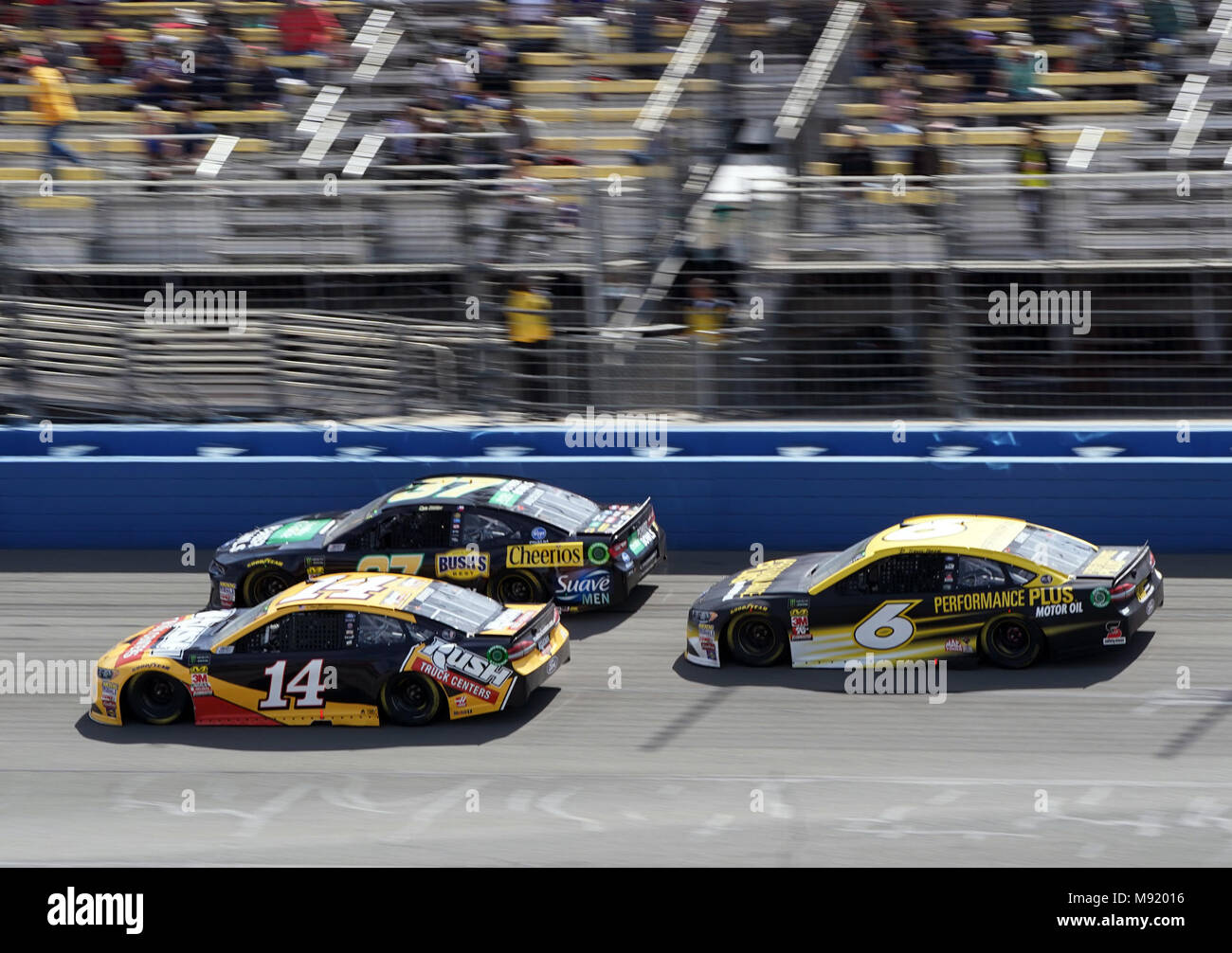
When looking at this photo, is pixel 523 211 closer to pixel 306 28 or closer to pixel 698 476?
pixel 698 476

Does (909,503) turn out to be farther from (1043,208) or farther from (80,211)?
(80,211)

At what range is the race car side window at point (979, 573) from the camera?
37.4 ft

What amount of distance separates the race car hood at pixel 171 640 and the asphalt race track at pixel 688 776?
50 cm

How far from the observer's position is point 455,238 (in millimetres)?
16766

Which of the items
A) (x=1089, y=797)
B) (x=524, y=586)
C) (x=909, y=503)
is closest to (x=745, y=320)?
(x=909, y=503)

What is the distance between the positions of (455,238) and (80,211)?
14.6 ft

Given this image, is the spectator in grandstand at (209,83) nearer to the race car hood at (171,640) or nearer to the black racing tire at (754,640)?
the race car hood at (171,640)

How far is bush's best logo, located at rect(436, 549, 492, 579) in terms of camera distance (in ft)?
44.5

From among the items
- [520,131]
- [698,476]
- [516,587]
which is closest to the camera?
[516,587]

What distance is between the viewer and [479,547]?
13594 millimetres

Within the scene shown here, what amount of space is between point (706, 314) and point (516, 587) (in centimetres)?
364
